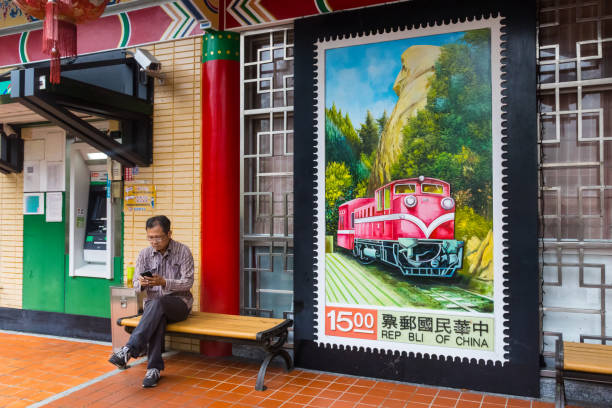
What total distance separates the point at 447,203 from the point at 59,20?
3.60m

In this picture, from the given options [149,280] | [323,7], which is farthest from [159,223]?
[323,7]

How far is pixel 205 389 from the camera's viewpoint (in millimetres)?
4559

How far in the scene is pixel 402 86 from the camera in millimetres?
4750

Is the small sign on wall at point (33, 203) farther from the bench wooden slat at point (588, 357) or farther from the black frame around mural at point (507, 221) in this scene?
the bench wooden slat at point (588, 357)

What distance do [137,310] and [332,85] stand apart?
3.12 metres

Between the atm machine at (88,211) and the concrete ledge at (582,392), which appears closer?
the concrete ledge at (582,392)

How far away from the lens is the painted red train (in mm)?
4539

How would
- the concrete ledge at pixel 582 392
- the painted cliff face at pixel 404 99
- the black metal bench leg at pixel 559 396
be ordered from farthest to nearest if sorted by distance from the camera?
the painted cliff face at pixel 404 99 → the concrete ledge at pixel 582 392 → the black metal bench leg at pixel 559 396

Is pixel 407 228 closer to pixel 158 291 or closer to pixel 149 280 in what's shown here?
pixel 149 280

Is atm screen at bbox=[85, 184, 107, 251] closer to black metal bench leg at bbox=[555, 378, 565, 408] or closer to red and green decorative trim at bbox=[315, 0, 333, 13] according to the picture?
red and green decorative trim at bbox=[315, 0, 333, 13]

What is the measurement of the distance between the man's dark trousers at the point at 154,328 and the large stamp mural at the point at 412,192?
144cm

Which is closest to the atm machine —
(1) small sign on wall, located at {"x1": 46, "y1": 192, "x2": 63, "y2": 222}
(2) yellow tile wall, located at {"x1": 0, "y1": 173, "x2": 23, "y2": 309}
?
(1) small sign on wall, located at {"x1": 46, "y1": 192, "x2": 63, "y2": 222}

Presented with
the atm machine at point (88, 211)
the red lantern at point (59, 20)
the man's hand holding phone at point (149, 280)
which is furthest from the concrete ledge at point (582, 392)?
the atm machine at point (88, 211)

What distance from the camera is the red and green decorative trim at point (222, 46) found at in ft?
17.9
